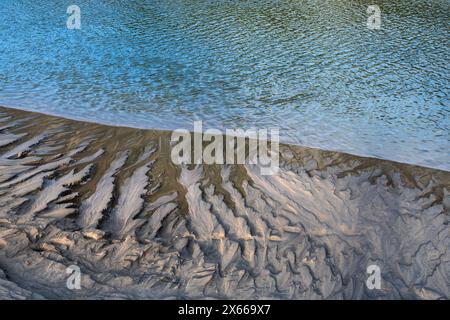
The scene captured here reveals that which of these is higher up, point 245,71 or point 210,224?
point 245,71

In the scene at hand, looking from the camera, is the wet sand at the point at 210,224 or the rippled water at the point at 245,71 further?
the rippled water at the point at 245,71

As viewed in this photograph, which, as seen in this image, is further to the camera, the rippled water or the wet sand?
the rippled water

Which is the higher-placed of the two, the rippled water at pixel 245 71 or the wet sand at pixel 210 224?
the rippled water at pixel 245 71

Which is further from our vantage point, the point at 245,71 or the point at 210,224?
the point at 245,71

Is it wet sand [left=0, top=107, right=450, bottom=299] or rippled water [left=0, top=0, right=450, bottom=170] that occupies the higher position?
rippled water [left=0, top=0, right=450, bottom=170]

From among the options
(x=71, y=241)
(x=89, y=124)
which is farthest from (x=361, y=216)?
(x=89, y=124)
